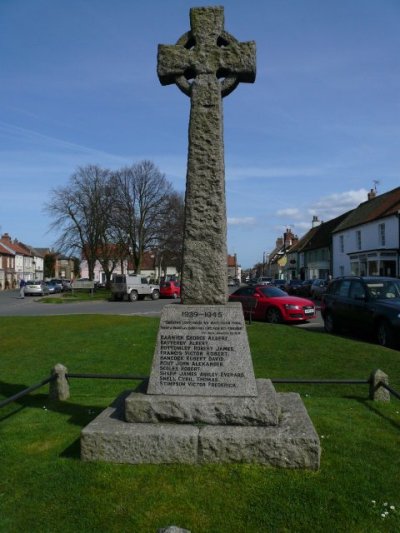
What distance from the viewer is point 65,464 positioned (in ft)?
13.5

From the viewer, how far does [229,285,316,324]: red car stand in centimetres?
1745

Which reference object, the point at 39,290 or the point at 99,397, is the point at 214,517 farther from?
the point at 39,290

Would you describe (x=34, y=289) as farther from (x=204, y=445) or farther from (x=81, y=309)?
(x=204, y=445)

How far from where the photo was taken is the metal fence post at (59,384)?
6.42 meters

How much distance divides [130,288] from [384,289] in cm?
2718

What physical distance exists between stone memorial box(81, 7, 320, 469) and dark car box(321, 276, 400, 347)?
7518 mm

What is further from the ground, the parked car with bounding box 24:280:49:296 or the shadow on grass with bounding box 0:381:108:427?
the parked car with bounding box 24:280:49:296

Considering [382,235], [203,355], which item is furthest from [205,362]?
[382,235]

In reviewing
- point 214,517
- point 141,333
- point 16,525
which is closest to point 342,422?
point 214,517

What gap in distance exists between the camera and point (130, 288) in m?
37.9

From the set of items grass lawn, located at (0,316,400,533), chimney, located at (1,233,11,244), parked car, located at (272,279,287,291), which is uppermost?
chimney, located at (1,233,11,244)

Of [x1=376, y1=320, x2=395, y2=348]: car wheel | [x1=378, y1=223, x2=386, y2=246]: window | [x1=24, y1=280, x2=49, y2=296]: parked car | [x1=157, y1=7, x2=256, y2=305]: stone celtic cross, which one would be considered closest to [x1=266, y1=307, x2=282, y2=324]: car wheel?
[x1=376, y1=320, x2=395, y2=348]: car wheel

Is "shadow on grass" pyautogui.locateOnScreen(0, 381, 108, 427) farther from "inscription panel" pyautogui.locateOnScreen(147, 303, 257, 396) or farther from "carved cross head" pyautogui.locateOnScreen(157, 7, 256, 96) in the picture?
"carved cross head" pyautogui.locateOnScreen(157, 7, 256, 96)

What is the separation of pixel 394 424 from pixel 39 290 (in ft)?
150
